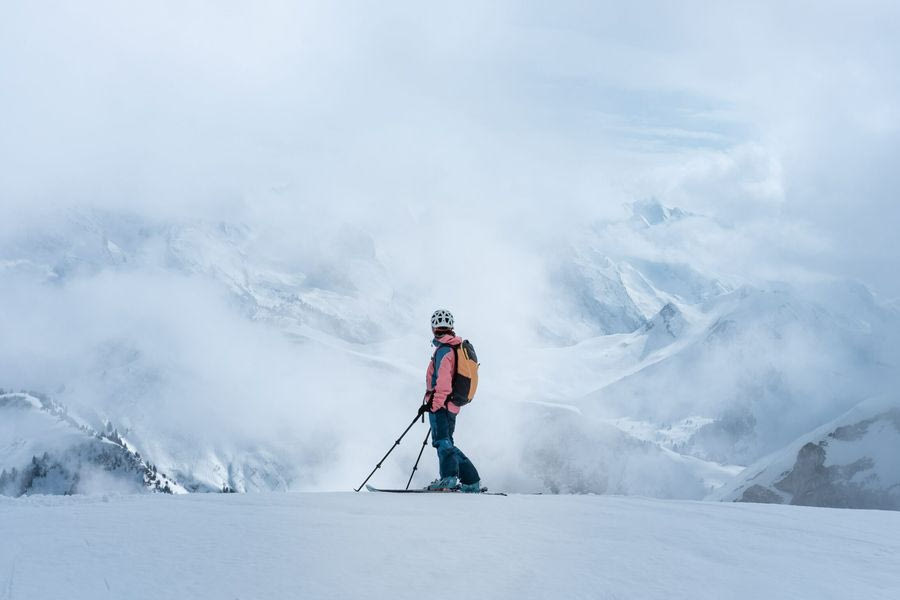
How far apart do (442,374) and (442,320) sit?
1259mm

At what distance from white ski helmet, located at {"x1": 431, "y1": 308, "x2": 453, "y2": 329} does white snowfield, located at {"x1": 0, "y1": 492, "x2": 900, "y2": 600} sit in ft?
19.1

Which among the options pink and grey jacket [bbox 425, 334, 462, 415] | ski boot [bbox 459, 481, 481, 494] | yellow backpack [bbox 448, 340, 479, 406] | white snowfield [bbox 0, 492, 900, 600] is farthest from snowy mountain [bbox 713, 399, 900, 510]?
white snowfield [bbox 0, 492, 900, 600]

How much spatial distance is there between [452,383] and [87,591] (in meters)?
11.3

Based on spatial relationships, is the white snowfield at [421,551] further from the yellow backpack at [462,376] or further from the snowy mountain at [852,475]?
the snowy mountain at [852,475]

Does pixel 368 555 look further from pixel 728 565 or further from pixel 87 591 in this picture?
pixel 728 565

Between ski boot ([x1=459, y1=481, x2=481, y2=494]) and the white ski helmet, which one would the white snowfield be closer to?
ski boot ([x1=459, y1=481, x2=481, y2=494])

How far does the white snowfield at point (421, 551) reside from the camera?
26.2ft

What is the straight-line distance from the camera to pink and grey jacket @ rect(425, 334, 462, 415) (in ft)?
60.1

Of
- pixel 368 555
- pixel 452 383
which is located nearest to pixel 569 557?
pixel 368 555

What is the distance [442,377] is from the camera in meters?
18.3

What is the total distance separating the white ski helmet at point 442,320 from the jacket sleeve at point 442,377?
0.53m

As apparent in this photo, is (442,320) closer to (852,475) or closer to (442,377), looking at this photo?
(442,377)

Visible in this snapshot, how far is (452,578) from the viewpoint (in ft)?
27.2

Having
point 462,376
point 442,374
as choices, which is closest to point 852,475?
point 462,376
